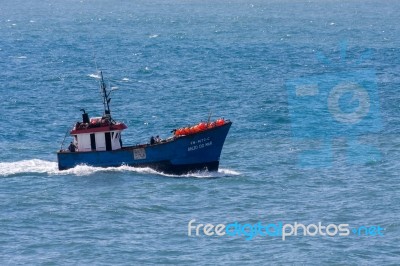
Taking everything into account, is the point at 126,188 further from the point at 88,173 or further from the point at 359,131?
the point at 359,131

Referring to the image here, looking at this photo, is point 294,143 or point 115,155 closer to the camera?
point 115,155

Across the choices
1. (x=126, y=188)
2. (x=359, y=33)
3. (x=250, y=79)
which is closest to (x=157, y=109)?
(x=250, y=79)

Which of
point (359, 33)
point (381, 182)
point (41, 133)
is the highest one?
point (359, 33)

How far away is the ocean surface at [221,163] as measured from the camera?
185 feet

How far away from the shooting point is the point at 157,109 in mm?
102375

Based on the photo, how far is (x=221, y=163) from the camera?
7675 centimetres

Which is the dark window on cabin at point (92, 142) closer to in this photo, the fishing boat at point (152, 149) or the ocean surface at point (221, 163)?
the fishing boat at point (152, 149)

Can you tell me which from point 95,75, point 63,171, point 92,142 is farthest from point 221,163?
point 95,75

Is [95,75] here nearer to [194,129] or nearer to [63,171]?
[63,171]

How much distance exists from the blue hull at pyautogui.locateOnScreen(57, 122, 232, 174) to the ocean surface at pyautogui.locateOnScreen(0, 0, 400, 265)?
2.19 feet

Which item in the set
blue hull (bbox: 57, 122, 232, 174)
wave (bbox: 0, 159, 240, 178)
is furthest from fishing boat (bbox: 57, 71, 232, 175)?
wave (bbox: 0, 159, 240, 178)

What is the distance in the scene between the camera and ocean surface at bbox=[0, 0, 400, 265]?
185 ft

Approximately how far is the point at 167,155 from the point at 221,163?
20.8ft

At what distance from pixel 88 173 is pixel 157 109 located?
31505mm
